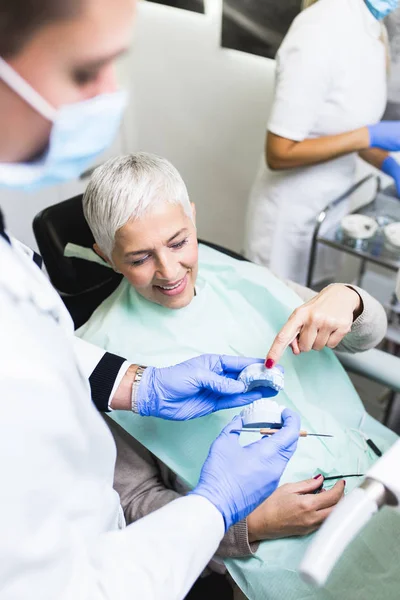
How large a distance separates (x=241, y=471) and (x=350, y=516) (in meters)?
0.29

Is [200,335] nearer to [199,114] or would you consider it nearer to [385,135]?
[385,135]

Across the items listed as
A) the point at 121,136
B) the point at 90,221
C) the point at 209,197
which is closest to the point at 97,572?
the point at 90,221

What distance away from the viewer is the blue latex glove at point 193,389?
1.08 metres

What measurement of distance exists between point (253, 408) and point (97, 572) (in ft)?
1.49

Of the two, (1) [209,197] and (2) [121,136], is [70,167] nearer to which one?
(1) [209,197]

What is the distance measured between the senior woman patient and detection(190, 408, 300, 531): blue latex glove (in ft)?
0.51

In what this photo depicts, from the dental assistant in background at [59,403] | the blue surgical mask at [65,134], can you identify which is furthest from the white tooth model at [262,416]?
the blue surgical mask at [65,134]

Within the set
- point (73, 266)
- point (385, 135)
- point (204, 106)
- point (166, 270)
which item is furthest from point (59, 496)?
point (204, 106)

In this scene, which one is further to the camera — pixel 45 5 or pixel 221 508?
pixel 221 508

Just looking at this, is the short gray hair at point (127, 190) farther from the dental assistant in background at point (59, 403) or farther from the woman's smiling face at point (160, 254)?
the dental assistant in background at point (59, 403)

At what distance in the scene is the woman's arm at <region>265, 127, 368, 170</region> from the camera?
1656 millimetres

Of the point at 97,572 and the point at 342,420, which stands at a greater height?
the point at 97,572

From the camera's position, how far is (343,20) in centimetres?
155

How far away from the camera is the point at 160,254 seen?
3.83 feet
